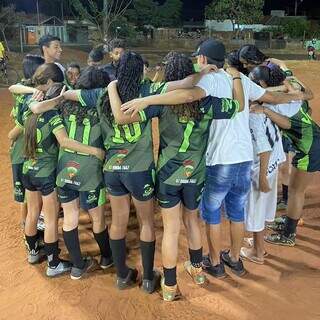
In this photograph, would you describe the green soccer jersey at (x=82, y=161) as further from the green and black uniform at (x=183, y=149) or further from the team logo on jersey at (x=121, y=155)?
the green and black uniform at (x=183, y=149)

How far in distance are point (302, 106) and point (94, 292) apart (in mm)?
2593

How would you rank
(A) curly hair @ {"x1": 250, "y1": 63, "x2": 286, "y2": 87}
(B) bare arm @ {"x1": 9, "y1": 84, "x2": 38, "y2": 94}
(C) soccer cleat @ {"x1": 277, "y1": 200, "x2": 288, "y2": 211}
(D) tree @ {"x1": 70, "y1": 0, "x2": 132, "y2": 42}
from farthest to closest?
1. (D) tree @ {"x1": 70, "y1": 0, "x2": 132, "y2": 42}
2. (C) soccer cleat @ {"x1": 277, "y1": 200, "x2": 288, "y2": 211}
3. (A) curly hair @ {"x1": 250, "y1": 63, "x2": 286, "y2": 87}
4. (B) bare arm @ {"x1": 9, "y1": 84, "x2": 38, "y2": 94}

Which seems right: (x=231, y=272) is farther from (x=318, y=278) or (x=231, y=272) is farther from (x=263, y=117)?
(x=263, y=117)

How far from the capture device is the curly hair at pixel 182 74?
3.40 meters

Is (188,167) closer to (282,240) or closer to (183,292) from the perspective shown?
(183,292)

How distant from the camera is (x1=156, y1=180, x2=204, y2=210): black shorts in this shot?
3549 mm

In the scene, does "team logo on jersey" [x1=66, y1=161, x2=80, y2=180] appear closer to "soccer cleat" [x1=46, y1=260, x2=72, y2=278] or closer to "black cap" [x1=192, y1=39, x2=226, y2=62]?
"soccer cleat" [x1=46, y1=260, x2=72, y2=278]

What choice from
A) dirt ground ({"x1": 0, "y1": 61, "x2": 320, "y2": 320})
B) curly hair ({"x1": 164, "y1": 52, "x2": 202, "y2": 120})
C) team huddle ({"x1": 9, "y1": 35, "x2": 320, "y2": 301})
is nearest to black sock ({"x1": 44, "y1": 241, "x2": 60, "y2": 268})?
team huddle ({"x1": 9, "y1": 35, "x2": 320, "y2": 301})

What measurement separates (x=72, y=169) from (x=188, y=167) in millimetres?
975

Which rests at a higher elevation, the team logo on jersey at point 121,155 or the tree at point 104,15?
the tree at point 104,15

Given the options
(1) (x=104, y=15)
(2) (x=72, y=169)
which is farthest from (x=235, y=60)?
(1) (x=104, y=15)

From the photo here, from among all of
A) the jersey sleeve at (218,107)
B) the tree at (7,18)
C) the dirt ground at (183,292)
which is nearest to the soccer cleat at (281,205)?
the dirt ground at (183,292)

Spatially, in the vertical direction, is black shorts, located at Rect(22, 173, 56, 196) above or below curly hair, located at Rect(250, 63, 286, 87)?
below

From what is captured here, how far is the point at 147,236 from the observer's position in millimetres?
3711
